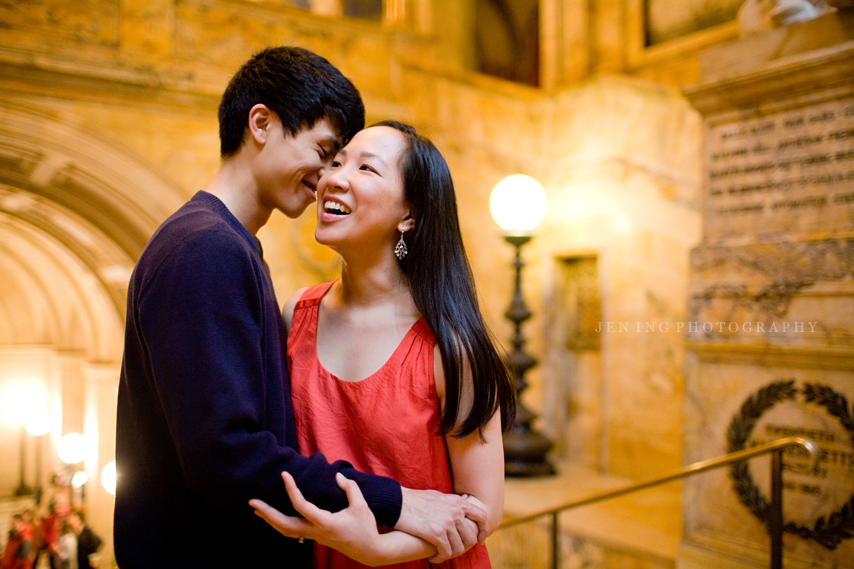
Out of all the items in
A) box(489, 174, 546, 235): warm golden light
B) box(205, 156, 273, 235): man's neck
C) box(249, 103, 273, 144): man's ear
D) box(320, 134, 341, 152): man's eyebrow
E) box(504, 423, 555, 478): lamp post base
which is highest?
box(489, 174, 546, 235): warm golden light

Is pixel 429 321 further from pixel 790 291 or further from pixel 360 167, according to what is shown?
pixel 790 291

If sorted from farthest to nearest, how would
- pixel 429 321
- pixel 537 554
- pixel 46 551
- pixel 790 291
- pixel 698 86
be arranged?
pixel 46 551, pixel 537 554, pixel 698 86, pixel 790 291, pixel 429 321

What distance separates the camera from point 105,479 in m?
6.89

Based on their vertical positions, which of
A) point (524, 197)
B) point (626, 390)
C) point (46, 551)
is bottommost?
point (46, 551)

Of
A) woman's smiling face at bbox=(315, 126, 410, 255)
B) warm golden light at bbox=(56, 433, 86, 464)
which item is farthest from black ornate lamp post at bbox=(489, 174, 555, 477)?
warm golden light at bbox=(56, 433, 86, 464)

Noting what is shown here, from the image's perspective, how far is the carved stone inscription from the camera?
3.28 m

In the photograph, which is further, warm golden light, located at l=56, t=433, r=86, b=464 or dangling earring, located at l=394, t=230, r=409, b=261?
warm golden light, located at l=56, t=433, r=86, b=464

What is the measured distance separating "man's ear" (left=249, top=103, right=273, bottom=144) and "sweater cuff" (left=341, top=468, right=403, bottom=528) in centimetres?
83

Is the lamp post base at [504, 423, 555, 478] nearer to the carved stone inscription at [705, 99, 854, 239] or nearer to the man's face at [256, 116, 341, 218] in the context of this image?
the carved stone inscription at [705, 99, 854, 239]

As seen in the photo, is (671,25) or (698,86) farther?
(671,25)

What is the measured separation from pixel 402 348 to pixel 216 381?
52 cm

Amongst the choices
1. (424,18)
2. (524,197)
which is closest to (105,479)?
(524,197)

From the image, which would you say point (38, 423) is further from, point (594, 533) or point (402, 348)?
point (402, 348)

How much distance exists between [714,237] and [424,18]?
17.4 feet
